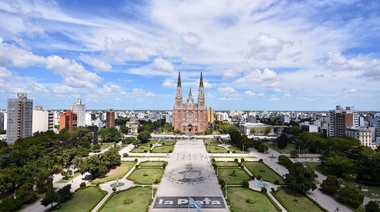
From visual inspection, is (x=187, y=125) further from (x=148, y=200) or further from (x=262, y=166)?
(x=148, y=200)

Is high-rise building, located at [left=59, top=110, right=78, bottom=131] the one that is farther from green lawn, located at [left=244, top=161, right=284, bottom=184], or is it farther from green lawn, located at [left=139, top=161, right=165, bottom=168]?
green lawn, located at [left=244, top=161, right=284, bottom=184]

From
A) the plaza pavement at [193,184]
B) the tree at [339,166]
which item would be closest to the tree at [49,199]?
the plaza pavement at [193,184]

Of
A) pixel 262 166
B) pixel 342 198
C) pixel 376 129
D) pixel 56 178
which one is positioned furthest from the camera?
pixel 376 129

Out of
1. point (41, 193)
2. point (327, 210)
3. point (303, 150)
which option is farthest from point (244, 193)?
point (303, 150)

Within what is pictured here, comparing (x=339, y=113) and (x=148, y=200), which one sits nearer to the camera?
(x=148, y=200)

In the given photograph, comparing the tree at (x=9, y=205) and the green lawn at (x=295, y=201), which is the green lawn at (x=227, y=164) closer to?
the green lawn at (x=295, y=201)

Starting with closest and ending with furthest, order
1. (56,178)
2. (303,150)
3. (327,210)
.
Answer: (327,210) < (56,178) < (303,150)
